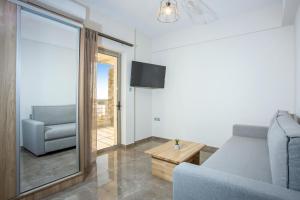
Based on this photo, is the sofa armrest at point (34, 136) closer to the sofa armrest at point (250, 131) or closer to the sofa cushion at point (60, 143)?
the sofa cushion at point (60, 143)

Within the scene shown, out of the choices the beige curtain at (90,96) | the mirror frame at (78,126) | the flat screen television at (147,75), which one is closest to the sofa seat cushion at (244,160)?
the mirror frame at (78,126)

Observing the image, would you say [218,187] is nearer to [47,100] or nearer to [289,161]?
[289,161]

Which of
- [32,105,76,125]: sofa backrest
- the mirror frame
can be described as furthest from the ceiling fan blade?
[32,105,76,125]: sofa backrest

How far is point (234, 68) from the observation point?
3.36 m

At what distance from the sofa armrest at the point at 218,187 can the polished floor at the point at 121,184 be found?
908mm

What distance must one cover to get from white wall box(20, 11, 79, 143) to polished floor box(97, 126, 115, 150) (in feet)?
4.84

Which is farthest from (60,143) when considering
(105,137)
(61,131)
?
(105,137)

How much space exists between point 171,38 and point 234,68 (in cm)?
174

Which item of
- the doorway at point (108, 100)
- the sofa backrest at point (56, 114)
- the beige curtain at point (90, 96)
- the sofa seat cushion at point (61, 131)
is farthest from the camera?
the doorway at point (108, 100)

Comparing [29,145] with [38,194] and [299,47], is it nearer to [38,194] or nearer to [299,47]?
[38,194]

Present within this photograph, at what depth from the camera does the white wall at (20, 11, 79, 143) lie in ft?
6.56

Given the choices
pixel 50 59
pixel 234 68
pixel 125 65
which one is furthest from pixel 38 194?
pixel 234 68

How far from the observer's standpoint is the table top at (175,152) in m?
2.31

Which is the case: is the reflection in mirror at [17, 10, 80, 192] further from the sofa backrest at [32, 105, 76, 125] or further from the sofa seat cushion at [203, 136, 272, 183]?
the sofa seat cushion at [203, 136, 272, 183]
